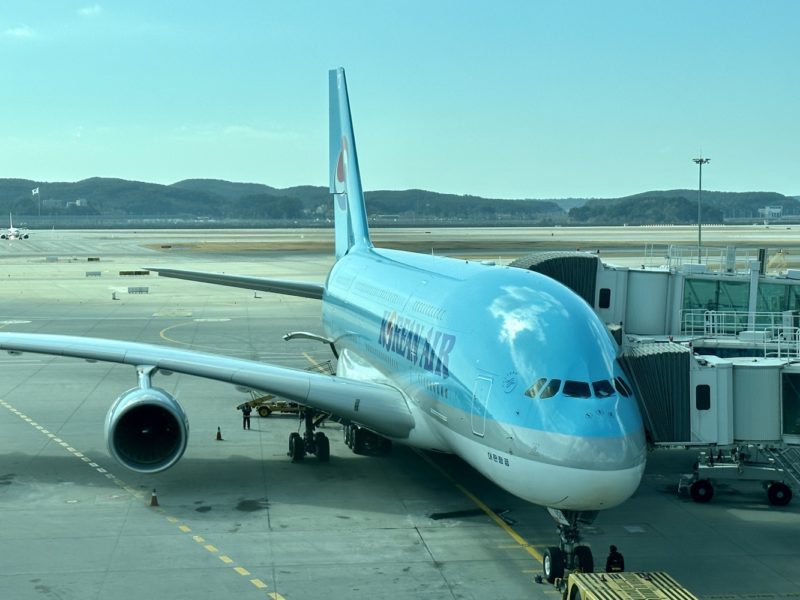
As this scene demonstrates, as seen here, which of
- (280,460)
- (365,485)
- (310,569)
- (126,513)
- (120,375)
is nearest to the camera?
(310,569)

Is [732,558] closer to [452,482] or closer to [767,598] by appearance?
[767,598]

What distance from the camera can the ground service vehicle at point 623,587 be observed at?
49.5ft

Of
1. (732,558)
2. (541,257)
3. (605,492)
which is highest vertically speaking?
(541,257)

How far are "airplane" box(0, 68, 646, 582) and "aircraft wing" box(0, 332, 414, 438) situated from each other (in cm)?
3

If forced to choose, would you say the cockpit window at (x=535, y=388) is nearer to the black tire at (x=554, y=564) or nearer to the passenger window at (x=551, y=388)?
the passenger window at (x=551, y=388)

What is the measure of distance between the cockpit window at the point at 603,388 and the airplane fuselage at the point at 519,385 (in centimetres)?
2

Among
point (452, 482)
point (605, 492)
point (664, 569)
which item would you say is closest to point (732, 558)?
point (664, 569)

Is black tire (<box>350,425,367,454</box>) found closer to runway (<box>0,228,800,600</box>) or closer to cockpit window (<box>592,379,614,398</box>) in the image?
runway (<box>0,228,800,600</box>)

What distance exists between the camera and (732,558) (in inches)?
751

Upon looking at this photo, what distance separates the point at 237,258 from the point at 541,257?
9093cm

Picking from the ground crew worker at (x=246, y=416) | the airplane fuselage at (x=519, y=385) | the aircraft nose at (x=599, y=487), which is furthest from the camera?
the ground crew worker at (x=246, y=416)

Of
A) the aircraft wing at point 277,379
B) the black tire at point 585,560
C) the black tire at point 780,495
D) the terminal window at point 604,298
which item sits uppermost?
the terminal window at point 604,298

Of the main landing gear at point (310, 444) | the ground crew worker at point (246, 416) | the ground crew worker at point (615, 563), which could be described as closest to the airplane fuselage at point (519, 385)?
the ground crew worker at point (615, 563)

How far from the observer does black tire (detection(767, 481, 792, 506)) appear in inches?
900
